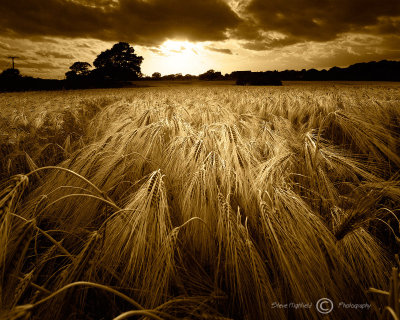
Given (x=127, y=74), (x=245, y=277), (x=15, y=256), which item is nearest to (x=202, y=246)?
(x=245, y=277)

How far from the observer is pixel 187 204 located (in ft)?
3.38

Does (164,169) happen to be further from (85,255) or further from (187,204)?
(85,255)

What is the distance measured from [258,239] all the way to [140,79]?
4896cm

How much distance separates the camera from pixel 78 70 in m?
44.1

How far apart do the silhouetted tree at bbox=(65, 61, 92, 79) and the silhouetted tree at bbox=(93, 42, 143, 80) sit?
4847 millimetres

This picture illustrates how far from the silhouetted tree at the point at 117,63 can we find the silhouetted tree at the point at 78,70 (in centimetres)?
485

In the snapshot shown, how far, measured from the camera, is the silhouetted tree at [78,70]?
43469 mm

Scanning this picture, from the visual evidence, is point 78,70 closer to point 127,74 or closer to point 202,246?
point 127,74

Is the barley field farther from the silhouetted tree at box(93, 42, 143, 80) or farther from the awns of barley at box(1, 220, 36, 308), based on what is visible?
the silhouetted tree at box(93, 42, 143, 80)

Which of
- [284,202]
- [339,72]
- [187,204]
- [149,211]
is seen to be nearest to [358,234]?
[284,202]

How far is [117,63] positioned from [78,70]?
34.2 feet

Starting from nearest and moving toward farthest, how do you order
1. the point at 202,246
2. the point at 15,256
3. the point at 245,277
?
the point at 15,256, the point at 245,277, the point at 202,246

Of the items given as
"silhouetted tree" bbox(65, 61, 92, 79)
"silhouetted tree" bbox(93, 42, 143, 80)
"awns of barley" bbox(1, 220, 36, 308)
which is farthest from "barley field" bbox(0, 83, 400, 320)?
"silhouetted tree" bbox(65, 61, 92, 79)

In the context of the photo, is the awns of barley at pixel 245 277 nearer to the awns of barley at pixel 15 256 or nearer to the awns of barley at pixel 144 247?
the awns of barley at pixel 144 247
